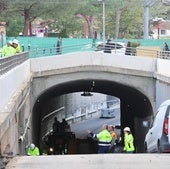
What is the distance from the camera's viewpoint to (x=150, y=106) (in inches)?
1230

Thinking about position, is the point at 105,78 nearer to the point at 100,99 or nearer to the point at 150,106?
the point at 150,106

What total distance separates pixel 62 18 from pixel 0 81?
48.2 m

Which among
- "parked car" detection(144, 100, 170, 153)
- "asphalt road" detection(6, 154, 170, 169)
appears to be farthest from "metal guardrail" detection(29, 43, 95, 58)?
"asphalt road" detection(6, 154, 170, 169)

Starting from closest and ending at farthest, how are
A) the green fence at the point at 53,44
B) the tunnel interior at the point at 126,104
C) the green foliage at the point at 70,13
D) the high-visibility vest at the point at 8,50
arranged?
the high-visibility vest at the point at 8,50 < the tunnel interior at the point at 126,104 < the green fence at the point at 53,44 < the green foliage at the point at 70,13

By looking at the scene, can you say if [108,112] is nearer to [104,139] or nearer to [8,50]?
[104,139]

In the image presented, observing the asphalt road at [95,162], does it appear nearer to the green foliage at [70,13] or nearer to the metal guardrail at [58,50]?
the metal guardrail at [58,50]

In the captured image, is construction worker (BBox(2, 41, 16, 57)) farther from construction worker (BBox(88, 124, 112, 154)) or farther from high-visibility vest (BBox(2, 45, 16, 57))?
construction worker (BBox(88, 124, 112, 154))

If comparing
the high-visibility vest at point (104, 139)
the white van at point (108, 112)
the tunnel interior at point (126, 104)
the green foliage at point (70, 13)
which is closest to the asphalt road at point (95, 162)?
the high-visibility vest at point (104, 139)

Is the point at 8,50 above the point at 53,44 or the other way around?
above

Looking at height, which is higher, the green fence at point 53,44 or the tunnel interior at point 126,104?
the green fence at point 53,44

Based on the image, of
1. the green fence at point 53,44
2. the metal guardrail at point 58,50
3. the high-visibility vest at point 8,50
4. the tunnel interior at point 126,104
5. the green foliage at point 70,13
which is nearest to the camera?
the high-visibility vest at point 8,50

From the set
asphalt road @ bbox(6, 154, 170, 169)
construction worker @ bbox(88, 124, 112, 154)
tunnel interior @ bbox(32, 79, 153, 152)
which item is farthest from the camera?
tunnel interior @ bbox(32, 79, 153, 152)

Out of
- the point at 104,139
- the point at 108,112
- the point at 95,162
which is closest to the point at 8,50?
the point at 104,139

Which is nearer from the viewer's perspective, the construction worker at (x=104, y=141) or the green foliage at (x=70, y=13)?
the construction worker at (x=104, y=141)
